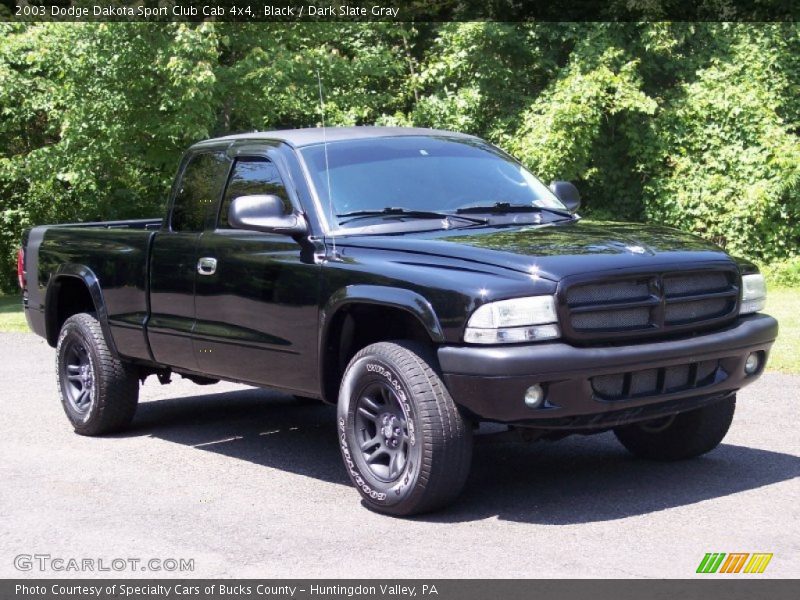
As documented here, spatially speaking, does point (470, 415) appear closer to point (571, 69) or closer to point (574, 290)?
point (574, 290)

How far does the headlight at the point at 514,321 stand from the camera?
18.6ft

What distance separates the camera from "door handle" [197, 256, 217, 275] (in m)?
7.38

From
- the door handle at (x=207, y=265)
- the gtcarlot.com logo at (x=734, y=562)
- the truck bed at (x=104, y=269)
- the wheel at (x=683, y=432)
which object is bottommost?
the wheel at (x=683, y=432)

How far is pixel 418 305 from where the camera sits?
19.5 ft

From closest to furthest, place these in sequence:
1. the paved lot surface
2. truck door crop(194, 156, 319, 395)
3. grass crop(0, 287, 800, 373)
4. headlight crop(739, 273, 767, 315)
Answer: the paved lot surface → headlight crop(739, 273, 767, 315) → truck door crop(194, 156, 319, 395) → grass crop(0, 287, 800, 373)

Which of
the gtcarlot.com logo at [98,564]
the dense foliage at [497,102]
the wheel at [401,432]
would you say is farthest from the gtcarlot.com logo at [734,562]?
the dense foliage at [497,102]

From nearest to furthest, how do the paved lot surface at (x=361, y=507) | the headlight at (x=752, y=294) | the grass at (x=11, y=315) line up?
1. the paved lot surface at (x=361, y=507)
2. the headlight at (x=752, y=294)
3. the grass at (x=11, y=315)

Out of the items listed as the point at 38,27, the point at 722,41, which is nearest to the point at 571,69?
the point at 722,41

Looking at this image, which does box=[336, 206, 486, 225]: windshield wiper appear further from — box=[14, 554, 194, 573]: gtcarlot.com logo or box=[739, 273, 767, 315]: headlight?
box=[14, 554, 194, 573]: gtcarlot.com logo

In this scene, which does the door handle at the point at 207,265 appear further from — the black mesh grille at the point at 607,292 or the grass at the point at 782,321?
the grass at the point at 782,321

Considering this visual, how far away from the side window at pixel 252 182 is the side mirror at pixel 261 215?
0.34 m

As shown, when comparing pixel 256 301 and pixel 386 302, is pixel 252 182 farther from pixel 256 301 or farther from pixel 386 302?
pixel 386 302

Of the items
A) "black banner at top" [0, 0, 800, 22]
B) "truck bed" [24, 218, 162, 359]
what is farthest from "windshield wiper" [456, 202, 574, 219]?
"black banner at top" [0, 0, 800, 22]

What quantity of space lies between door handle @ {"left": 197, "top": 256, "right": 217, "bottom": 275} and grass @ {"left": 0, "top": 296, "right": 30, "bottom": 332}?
33.0ft
